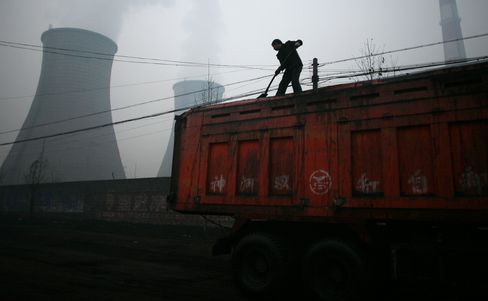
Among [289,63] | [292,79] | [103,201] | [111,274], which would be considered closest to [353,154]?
[292,79]

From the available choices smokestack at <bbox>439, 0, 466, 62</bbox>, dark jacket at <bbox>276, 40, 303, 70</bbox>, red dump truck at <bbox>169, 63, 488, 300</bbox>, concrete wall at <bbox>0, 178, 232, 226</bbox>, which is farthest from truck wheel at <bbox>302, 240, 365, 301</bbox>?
smokestack at <bbox>439, 0, 466, 62</bbox>

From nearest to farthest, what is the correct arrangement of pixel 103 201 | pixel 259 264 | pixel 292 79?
pixel 259 264, pixel 292 79, pixel 103 201

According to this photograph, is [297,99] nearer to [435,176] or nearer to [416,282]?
[435,176]

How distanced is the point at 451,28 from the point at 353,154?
3565 inches

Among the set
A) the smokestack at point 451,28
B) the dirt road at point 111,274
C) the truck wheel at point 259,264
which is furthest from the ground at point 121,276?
the smokestack at point 451,28

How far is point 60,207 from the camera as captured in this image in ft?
85.7

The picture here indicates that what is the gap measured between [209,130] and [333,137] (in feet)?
7.48

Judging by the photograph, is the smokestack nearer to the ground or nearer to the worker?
the worker

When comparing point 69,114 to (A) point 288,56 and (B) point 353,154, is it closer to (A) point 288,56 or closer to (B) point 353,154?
(A) point 288,56

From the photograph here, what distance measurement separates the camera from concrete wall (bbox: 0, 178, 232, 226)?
64.3ft

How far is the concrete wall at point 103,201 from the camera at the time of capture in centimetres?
1961

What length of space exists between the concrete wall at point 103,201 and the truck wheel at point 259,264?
36.6ft

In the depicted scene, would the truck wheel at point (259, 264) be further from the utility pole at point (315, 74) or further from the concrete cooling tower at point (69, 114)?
the concrete cooling tower at point (69, 114)

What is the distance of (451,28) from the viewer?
75.8 m
